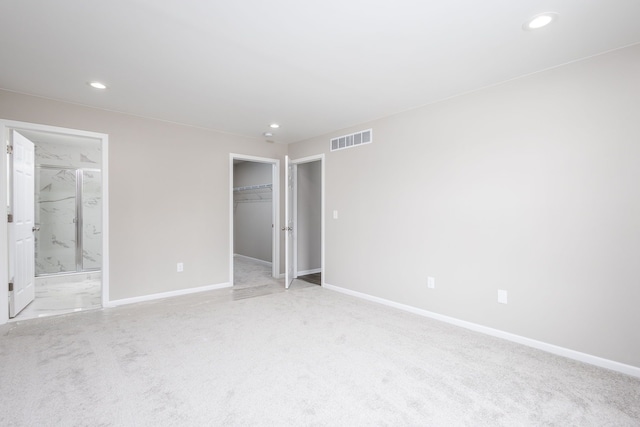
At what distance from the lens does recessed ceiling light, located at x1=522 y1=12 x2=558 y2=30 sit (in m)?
1.95

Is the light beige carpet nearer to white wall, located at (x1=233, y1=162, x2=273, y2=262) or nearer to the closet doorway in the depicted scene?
the closet doorway

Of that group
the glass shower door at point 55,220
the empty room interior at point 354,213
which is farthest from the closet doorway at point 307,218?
the glass shower door at point 55,220

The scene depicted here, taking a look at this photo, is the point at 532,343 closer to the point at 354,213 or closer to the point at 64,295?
the point at 354,213

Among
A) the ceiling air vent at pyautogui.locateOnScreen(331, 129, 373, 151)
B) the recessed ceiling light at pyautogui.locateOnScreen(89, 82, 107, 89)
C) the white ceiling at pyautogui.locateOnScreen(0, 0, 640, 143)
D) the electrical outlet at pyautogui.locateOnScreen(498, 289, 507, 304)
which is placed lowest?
the electrical outlet at pyautogui.locateOnScreen(498, 289, 507, 304)

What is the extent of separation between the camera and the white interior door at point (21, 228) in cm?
342

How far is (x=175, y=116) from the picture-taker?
4.07m

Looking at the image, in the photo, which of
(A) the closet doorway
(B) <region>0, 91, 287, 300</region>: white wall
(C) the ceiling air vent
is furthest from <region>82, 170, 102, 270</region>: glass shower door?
(C) the ceiling air vent

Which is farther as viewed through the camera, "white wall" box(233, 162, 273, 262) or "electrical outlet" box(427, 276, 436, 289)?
"white wall" box(233, 162, 273, 262)

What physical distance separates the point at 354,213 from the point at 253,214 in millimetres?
3710

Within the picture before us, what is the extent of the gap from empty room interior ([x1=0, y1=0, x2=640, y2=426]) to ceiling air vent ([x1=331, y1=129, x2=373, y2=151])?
4cm

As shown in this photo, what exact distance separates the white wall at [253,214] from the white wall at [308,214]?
1156 millimetres

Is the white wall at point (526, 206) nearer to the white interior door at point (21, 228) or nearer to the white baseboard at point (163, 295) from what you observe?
the white baseboard at point (163, 295)

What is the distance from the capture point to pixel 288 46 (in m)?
2.34

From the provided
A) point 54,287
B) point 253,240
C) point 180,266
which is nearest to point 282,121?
point 180,266
